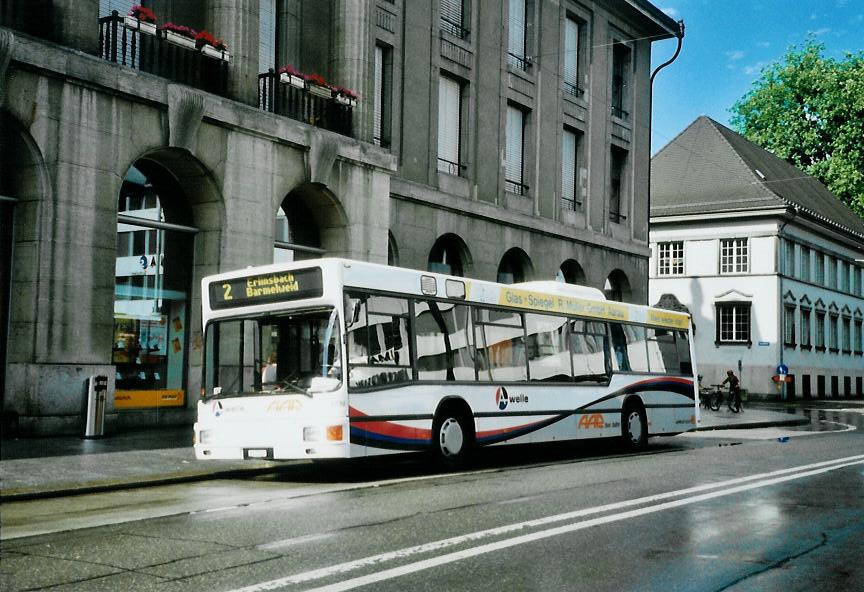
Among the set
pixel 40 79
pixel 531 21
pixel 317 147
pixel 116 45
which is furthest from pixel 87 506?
pixel 531 21

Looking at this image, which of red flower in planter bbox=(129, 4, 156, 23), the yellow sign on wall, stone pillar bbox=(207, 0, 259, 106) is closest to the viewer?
red flower in planter bbox=(129, 4, 156, 23)

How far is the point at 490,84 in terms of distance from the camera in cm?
2931

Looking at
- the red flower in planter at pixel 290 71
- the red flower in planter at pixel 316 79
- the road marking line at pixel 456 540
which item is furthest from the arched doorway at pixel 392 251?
the road marking line at pixel 456 540

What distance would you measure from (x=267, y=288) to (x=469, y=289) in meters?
3.38

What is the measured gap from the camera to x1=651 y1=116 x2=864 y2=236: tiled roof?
5928 cm

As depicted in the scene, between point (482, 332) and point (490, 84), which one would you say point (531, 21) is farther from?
point (482, 332)

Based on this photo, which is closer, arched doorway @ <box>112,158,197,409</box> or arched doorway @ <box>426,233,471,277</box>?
arched doorway @ <box>112,158,197,409</box>

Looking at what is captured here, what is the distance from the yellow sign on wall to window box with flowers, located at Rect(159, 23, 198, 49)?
653 centimetres

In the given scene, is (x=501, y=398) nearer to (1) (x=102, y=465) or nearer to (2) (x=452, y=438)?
(2) (x=452, y=438)

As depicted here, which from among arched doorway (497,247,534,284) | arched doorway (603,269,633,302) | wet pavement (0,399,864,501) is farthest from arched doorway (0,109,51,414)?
arched doorway (603,269,633,302)

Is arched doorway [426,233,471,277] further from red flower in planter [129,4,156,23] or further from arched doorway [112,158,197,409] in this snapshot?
red flower in planter [129,4,156,23]

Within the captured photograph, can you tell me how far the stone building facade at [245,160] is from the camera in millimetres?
16875

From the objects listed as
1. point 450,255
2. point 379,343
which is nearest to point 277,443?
point 379,343

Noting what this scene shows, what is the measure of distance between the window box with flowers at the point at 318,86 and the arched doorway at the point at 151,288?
12.7 ft
